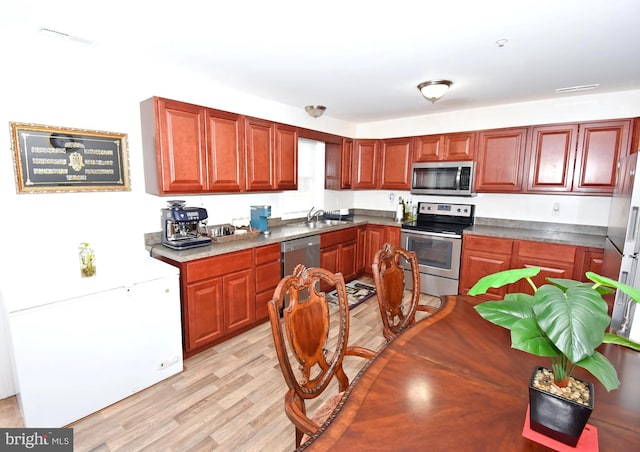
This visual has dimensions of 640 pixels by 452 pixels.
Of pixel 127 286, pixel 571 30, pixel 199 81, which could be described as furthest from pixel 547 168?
pixel 127 286

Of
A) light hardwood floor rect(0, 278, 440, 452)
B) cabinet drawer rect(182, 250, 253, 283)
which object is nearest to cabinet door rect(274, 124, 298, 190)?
cabinet drawer rect(182, 250, 253, 283)

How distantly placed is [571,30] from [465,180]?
6.75ft

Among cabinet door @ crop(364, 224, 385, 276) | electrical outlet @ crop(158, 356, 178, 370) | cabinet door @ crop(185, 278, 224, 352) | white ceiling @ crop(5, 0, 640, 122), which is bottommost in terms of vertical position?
electrical outlet @ crop(158, 356, 178, 370)

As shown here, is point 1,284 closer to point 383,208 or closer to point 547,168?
point 383,208

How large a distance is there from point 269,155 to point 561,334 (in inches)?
119

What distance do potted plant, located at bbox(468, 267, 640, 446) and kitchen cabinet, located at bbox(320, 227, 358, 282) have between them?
2.88 metres

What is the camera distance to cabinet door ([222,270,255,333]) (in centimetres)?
273

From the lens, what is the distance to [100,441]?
1.74m

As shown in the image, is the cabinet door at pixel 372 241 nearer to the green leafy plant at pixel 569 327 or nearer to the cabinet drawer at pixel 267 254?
the cabinet drawer at pixel 267 254

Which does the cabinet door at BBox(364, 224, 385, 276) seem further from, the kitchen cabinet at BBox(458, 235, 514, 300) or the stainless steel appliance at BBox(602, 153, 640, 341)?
the stainless steel appliance at BBox(602, 153, 640, 341)

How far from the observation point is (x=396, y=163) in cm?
440

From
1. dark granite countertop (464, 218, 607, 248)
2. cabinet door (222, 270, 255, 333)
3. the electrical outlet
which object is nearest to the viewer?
the electrical outlet

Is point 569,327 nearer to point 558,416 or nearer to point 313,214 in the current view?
point 558,416

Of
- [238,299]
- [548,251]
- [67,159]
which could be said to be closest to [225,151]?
[67,159]
